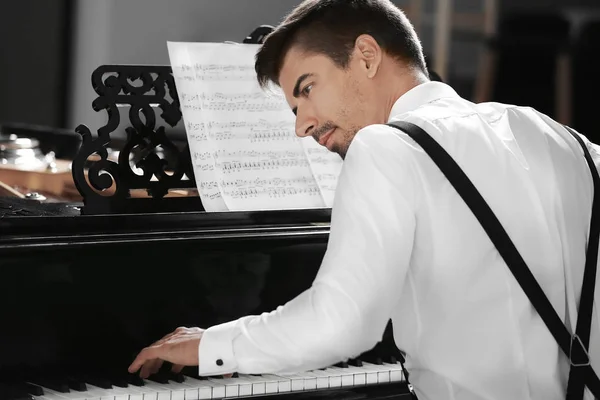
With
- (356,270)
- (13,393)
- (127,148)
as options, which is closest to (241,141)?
(127,148)

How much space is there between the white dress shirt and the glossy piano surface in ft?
1.45

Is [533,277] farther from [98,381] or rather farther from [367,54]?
[98,381]

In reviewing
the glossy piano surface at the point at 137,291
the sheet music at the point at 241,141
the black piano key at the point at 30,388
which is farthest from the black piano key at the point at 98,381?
the sheet music at the point at 241,141

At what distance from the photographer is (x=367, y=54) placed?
6.20ft

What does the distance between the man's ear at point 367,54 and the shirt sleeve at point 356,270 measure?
30 centimetres

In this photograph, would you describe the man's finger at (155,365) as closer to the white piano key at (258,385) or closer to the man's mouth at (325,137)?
the white piano key at (258,385)

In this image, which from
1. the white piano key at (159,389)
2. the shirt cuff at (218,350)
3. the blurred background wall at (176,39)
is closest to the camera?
the shirt cuff at (218,350)

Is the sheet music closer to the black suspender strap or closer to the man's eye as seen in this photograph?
the man's eye

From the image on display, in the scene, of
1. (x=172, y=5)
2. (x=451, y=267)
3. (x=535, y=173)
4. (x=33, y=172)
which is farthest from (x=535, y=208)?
(x=172, y=5)

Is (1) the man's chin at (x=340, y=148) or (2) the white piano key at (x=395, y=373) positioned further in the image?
(2) the white piano key at (x=395, y=373)

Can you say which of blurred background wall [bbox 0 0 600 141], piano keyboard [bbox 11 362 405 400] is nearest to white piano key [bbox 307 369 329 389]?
piano keyboard [bbox 11 362 405 400]

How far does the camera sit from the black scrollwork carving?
7.18 feet

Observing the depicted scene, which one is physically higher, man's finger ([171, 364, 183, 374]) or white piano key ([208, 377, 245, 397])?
man's finger ([171, 364, 183, 374])

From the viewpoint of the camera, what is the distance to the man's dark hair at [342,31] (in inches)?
74.9
